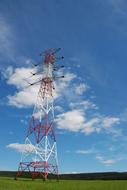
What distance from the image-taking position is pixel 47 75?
57469 mm

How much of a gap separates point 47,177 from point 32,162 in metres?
4.47

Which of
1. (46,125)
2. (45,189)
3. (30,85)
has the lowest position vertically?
(45,189)

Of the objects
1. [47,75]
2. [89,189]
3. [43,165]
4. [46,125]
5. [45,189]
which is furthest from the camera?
[47,75]

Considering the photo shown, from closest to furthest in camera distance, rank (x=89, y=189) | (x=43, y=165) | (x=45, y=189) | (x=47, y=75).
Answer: (x=45, y=189), (x=89, y=189), (x=43, y=165), (x=47, y=75)

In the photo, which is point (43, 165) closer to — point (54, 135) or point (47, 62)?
point (54, 135)

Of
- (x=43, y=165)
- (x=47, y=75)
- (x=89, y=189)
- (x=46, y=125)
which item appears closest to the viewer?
(x=89, y=189)

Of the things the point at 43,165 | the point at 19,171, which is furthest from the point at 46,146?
the point at 19,171

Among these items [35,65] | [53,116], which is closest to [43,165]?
[53,116]

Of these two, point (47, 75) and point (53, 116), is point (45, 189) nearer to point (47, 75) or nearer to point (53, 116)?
point (53, 116)

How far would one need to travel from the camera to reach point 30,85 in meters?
59.4

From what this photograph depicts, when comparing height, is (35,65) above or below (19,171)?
above

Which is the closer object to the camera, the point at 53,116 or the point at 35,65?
the point at 53,116

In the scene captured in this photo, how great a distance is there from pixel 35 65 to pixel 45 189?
38538 mm

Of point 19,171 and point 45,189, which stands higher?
point 19,171
